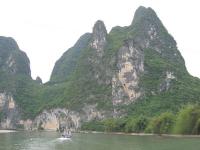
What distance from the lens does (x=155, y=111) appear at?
121688 mm

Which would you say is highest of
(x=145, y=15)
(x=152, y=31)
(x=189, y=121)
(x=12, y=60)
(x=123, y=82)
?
(x=145, y=15)

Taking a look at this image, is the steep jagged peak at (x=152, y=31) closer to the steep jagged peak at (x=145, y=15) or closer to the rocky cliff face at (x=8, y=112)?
the steep jagged peak at (x=145, y=15)

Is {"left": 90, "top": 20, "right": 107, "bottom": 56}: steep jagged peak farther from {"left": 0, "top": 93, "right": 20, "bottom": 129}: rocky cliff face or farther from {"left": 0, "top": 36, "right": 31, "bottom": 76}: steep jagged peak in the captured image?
{"left": 0, "top": 36, "right": 31, "bottom": 76}: steep jagged peak

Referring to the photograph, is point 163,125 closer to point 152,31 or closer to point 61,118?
point 61,118

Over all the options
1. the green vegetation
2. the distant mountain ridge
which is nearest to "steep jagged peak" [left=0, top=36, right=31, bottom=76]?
the distant mountain ridge

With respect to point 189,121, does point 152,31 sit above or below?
above

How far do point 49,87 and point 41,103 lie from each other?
40.0 feet

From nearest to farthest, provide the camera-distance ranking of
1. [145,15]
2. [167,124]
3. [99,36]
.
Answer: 1. [167,124]
2. [99,36]
3. [145,15]

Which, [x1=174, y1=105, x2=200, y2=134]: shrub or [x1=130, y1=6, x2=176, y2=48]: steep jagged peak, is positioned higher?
[x1=130, y1=6, x2=176, y2=48]: steep jagged peak

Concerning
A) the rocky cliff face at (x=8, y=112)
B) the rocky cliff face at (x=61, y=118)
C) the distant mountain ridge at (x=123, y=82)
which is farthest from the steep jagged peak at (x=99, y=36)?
the rocky cliff face at (x=8, y=112)

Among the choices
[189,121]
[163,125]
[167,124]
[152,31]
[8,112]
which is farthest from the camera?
[8,112]

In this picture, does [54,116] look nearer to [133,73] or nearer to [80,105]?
[80,105]

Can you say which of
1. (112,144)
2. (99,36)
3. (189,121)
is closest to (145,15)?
(99,36)

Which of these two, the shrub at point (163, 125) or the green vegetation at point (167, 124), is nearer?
the green vegetation at point (167, 124)
